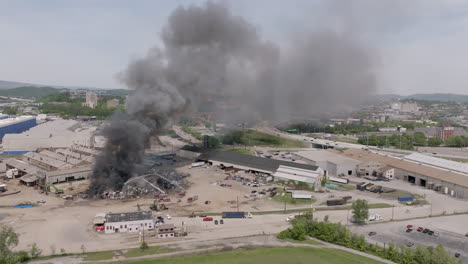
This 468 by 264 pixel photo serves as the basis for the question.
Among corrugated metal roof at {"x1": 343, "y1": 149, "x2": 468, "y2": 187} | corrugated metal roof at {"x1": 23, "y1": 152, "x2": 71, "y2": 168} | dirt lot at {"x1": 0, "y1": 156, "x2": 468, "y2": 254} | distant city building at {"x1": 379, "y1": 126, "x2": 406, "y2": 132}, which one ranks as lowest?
dirt lot at {"x1": 0, "y1": 156, "x2": 468, "y2": 254}

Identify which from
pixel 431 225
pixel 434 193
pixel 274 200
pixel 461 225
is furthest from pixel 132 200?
pixel 434 193

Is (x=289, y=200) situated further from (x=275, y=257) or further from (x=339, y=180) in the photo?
(x=275, y=257)

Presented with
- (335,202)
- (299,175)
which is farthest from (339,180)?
(335,202)

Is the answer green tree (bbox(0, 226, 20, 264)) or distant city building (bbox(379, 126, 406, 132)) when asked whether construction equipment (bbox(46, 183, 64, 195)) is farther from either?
distant city building (bbox(379, 126, 406, 132))

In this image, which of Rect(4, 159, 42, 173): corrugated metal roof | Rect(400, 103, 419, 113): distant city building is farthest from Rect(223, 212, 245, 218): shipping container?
Rect(400, 103, 419, 113): distant city building

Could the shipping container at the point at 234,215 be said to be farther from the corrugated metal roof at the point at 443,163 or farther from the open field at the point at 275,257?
the corrugated metal roof at the point at 443,163
